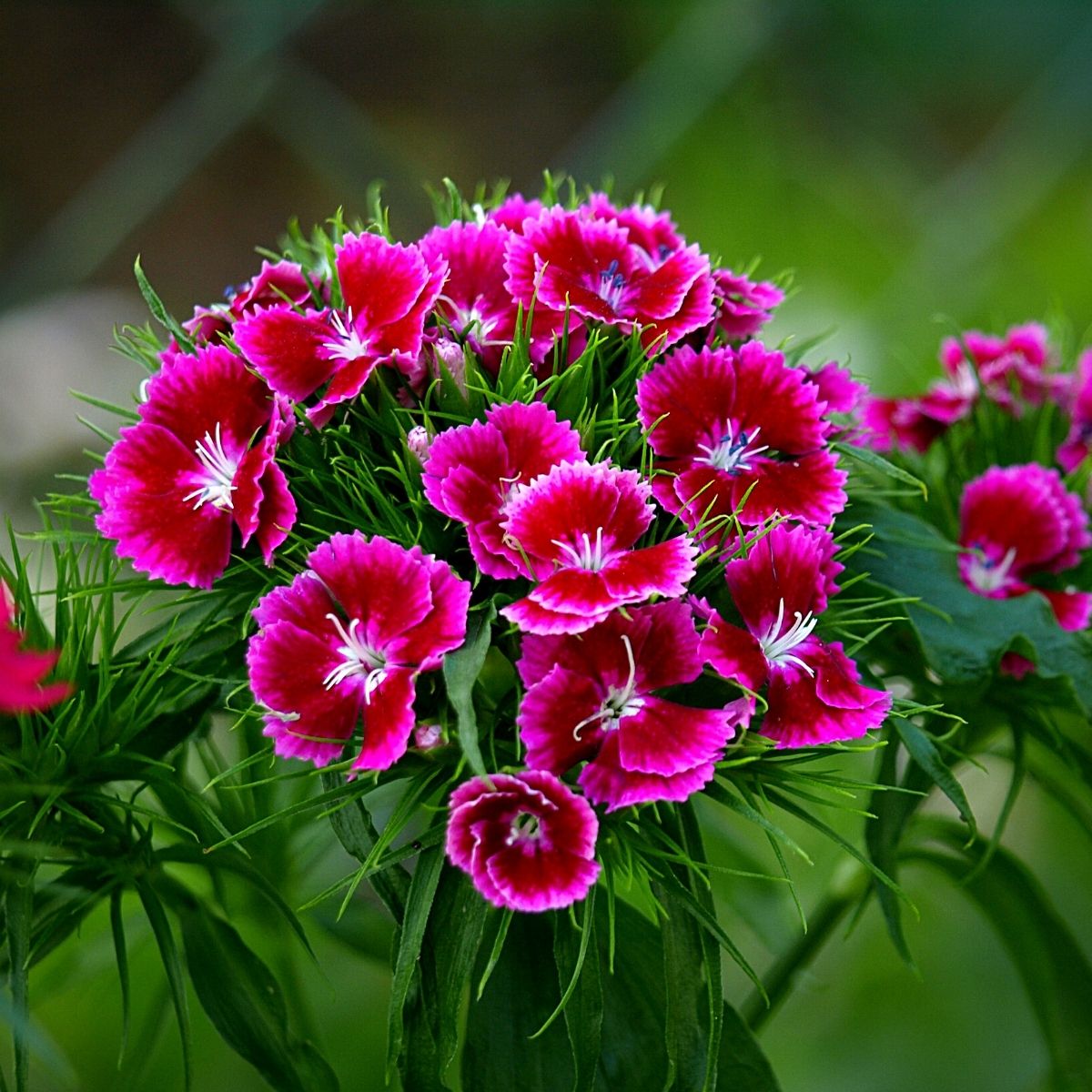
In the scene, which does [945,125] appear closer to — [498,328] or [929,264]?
[929,264]

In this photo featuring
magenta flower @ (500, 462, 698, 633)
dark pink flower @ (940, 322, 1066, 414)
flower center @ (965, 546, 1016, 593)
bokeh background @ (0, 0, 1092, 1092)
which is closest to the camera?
magenta flower @ (500, 462, 698, 633)

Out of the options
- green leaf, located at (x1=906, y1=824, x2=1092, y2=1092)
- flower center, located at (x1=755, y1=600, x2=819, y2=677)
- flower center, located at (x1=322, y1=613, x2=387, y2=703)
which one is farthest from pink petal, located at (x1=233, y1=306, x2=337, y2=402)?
green leaf, located at (x1=906, y1=824, x2=1092, y2=1092)

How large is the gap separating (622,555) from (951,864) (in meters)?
0.39

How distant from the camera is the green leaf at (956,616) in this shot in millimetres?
719

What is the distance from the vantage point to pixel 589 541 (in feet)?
1.80

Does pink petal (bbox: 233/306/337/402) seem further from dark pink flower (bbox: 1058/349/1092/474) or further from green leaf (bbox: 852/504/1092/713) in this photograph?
dark pink flower (bbox: 1058/349/1092/474)

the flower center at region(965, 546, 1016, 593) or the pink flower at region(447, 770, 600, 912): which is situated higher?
the flower center at region(965, 546, 1016, 593)

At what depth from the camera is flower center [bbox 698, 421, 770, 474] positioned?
0.62m

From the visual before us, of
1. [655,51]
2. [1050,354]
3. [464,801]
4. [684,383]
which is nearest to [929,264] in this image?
[655,51]

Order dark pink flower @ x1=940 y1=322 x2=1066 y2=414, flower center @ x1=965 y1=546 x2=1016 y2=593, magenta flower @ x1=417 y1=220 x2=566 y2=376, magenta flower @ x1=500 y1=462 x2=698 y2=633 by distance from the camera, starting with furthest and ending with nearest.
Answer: dark pink flower @ x1=940 y1=322 x2=1066 y2=414 < flower center @ x1=965 y1=546 x2=1016 y2=593 < magenta flower @ x1=417 y1=220 x2=566 y2=376 < magenta flower @ x1=500 y1=462 x2=698 y2=633

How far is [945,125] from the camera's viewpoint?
3229 mm

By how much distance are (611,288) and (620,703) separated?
21 centimetres

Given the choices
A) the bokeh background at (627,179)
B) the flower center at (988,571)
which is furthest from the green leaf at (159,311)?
the flower center at (988,571)

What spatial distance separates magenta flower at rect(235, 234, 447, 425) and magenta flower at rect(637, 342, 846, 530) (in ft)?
0.35
